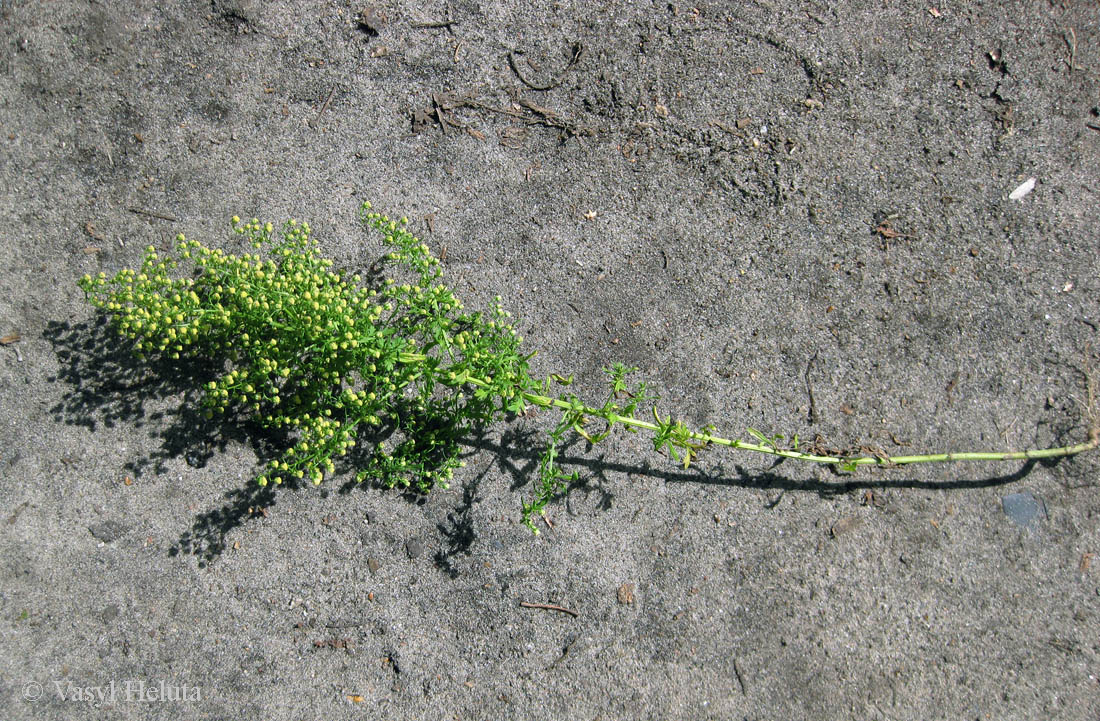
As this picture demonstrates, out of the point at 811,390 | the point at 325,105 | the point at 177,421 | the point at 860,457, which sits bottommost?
the point at 177,421

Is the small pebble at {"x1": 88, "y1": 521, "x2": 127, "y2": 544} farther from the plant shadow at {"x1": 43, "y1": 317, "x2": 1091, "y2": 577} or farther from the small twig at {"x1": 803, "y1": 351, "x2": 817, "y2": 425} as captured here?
the small twig at {"x1": 803, "y1": 351, "x2": 817, "y2": 425}

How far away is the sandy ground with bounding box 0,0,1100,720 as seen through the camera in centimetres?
320

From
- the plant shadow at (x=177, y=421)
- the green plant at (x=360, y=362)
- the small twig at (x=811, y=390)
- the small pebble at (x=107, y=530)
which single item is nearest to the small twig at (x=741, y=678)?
the green plant at (x=360, y=362)

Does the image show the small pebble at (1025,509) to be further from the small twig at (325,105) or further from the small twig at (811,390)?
the small twig at (325,105)

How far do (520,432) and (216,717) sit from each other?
76.5 inches

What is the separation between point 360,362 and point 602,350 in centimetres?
118

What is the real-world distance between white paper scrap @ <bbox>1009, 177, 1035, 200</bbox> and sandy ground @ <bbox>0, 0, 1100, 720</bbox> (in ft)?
0.25

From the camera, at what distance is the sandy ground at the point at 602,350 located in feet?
10.5

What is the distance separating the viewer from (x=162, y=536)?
3.20 meters

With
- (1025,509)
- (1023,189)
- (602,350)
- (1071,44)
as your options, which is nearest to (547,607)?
(602,350)

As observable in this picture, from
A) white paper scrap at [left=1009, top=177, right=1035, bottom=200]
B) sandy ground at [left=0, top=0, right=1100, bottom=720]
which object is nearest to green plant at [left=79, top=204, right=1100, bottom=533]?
sandy ground at [left=0, top=0, right=1100, bottom=720]

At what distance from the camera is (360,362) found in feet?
9.52

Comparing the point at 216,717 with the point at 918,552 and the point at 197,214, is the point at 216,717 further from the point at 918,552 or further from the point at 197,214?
the point at 918,552

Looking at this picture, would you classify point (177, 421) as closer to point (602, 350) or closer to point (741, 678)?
point (602, 350)
